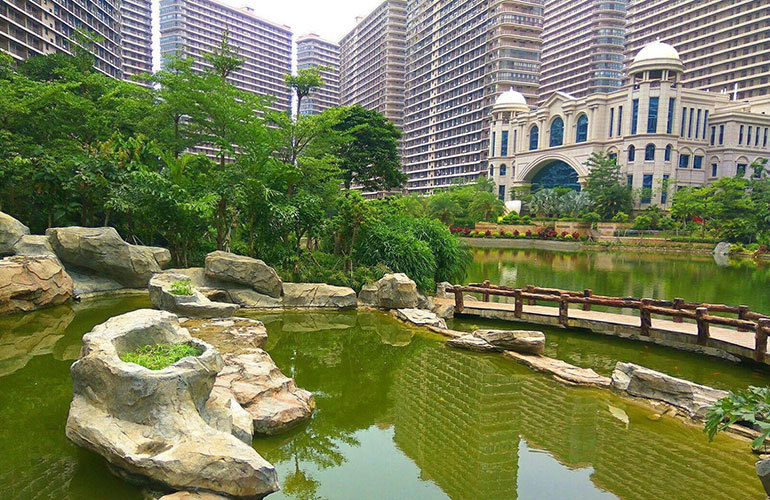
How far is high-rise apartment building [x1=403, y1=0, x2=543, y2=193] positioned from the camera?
212 ft

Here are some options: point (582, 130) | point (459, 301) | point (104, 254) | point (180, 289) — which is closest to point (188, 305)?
point (180, 289)

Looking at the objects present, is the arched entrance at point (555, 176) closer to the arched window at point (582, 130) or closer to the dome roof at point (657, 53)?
the arched window at point (582, 130)

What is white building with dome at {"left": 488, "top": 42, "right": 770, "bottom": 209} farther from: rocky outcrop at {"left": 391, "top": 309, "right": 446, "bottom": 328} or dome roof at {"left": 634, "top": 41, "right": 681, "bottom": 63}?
rocky outcrop at {"left": 391, "top": 309, "right": 446, "bottom": 328}

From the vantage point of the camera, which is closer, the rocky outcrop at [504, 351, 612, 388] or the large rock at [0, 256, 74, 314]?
the rocky outcrop at [504, 351, 612, 388]

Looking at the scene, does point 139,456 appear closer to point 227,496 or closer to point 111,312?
point 227,496

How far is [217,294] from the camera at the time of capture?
36.7 feet

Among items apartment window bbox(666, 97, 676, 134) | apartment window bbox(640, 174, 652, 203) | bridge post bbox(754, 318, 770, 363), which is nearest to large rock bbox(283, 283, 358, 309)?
bridge post bbox(754, 318, 770, 363)

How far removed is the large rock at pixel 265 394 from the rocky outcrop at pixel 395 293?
5.48 m

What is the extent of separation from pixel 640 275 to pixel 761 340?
48.6ft

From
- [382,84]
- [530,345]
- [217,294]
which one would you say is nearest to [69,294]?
[217,294]

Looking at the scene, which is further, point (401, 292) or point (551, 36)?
point (551, 36)

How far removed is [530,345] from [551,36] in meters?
82.1

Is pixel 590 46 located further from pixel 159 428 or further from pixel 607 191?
pixel 159 428

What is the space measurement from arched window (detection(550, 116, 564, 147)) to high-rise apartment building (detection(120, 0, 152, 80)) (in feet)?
186
